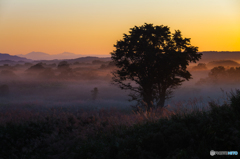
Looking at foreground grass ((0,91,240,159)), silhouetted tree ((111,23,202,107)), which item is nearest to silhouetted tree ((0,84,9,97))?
silhouetted tree ((111,23,202,107))

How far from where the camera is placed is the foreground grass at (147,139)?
5.89 metres

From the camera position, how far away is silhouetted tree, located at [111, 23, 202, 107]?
Answer: 1755 centimetres

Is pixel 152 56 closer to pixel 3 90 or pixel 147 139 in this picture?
pixel 147 139

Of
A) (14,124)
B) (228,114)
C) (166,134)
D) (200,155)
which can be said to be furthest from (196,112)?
(14,124)

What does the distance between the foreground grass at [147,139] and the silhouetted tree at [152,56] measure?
9.22 metres

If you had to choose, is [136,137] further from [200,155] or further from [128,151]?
[200,155]

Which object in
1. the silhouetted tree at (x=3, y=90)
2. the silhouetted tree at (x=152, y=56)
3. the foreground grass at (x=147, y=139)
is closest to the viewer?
the foreground grass at (x=147, y=139)

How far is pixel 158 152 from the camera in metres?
6.18

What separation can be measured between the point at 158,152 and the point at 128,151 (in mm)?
986

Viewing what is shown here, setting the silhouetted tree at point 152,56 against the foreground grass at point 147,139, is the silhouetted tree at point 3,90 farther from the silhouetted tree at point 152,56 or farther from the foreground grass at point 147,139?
the foreground grass at point 147,139

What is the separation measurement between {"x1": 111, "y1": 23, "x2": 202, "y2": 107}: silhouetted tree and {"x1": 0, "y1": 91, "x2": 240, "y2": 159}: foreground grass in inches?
363

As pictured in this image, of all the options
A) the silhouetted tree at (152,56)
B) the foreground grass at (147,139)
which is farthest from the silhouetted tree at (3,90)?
the foreground grass at (147,139)

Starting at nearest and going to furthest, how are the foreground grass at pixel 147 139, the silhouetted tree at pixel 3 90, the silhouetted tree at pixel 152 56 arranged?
the foreground grass at pixel 147 139 → the silhouetted tree at pixel 152 56 → the silhouetted tree at pixel 3 90

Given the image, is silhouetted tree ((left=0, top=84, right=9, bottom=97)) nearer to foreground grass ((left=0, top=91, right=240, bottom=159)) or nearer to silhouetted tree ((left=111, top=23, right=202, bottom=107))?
silhouetted tree ((left=111, top=23, right=202, bottom=107))
